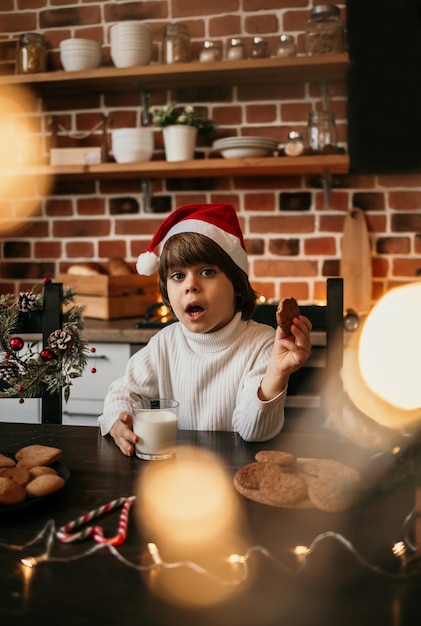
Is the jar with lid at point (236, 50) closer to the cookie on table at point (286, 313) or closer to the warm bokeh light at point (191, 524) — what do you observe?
the cookie on table at point (286, 313)

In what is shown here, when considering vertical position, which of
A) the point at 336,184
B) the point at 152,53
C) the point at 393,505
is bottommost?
the point at 393,505

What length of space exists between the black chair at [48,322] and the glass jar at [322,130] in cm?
137

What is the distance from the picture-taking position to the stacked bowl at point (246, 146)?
2.44 m

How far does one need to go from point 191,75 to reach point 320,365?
1.30 m

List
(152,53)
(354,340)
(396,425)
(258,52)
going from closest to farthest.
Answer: (396,425) → (354,340) → (258,52) → (152,53)

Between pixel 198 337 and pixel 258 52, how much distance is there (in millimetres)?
1504

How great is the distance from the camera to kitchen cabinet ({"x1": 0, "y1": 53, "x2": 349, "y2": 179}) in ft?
7.93

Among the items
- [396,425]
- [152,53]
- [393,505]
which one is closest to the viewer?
[396,425]

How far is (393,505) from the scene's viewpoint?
2.78 feet

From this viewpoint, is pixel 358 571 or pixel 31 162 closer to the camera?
pixel 358 571

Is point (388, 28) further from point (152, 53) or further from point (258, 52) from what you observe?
point (152, 53)

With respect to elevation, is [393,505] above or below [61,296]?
below

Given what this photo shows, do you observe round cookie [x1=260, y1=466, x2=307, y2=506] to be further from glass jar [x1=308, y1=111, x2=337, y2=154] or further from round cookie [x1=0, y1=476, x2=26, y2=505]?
A: glass jar [x1=308, y1=111, x2=337, y2=154]

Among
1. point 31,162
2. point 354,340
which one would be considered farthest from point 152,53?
point 354,340
